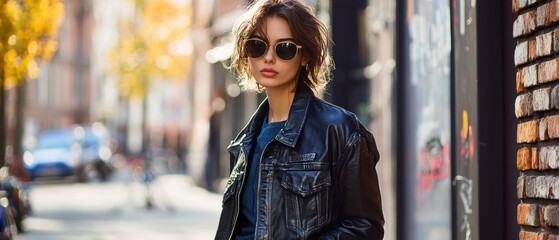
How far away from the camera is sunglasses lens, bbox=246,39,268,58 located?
133 inches

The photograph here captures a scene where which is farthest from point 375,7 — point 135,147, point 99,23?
point 99,23

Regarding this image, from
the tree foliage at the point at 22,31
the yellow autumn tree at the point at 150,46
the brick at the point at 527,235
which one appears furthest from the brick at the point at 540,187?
the yellow autumn tree at the point at 150,46

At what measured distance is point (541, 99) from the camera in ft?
11.8

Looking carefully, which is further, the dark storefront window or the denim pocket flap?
the dark storefront window

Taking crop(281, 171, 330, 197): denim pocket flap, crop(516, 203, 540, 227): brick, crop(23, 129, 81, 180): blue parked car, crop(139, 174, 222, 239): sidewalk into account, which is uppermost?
crop(281, 171, 330, 197): denim pocket flap

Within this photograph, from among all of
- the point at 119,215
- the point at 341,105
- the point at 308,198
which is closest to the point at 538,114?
the point at 308,198

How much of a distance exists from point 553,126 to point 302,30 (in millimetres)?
807

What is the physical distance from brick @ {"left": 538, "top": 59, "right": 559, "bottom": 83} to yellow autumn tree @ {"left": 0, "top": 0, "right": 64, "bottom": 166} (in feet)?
36.8

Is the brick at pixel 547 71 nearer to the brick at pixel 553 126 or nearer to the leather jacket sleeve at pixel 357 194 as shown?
the brick at pixel 553 126

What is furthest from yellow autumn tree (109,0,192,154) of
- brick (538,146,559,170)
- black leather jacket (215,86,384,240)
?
black leather jacket (215,86,384,240)

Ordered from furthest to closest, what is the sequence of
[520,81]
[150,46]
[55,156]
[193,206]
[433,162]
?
[150,46], [55,156], [193,206], [433,162], [520,81]

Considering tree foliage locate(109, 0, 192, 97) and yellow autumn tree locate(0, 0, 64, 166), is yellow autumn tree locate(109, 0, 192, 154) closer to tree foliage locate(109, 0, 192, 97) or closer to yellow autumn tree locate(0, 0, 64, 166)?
tree foliage locate(109, 0, 192, 97)

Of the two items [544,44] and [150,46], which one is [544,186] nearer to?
[544,44]

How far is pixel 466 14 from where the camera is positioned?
492 cm
